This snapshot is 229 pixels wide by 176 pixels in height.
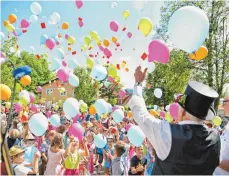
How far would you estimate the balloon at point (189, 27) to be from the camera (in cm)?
369

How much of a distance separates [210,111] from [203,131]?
262 millimetres

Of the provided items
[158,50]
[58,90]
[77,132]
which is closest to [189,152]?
[158,50]

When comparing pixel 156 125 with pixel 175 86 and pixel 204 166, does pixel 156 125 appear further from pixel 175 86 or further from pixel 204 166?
pixel 175 86

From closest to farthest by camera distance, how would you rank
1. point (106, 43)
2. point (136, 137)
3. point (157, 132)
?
point (157, 132), point (136, 137), point (106, 43)

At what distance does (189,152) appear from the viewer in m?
2.37

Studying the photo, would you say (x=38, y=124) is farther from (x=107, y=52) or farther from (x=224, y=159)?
(x=107, y=52)

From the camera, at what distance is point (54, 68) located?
9031 millimetres

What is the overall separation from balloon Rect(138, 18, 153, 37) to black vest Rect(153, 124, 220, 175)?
3293mm

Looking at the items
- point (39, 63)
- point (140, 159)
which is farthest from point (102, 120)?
point (39, 63)

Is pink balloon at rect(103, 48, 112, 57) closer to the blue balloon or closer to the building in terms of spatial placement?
the blue balloon

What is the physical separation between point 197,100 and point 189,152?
1.30 feet

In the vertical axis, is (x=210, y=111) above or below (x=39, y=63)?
above

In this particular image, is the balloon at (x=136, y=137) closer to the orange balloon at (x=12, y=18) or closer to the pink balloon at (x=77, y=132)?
the pink balloon at (x=77, y=132)

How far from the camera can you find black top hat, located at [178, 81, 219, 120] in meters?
2.48
